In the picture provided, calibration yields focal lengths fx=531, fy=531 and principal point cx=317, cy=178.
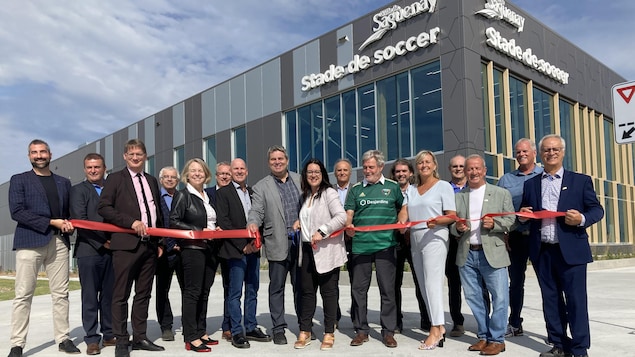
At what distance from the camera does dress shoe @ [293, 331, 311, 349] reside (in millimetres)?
5625

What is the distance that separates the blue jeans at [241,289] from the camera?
5.91 metres

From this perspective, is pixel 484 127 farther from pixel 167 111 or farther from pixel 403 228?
pixel 167 111

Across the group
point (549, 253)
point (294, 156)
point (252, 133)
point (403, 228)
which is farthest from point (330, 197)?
point (252, 133)

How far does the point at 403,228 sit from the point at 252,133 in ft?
61.3

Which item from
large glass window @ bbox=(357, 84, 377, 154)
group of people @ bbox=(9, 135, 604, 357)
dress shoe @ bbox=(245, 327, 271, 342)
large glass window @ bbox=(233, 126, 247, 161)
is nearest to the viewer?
group of people @ bbox=(9, 135, 604, 357)

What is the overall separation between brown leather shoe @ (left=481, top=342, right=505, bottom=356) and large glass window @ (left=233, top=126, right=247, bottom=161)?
19.8 m

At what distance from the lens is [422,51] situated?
1664 centimetres

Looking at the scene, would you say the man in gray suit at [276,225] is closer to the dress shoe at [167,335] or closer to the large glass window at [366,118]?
Result: the dress shoe at [167,335]

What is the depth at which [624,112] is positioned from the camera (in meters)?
6.18

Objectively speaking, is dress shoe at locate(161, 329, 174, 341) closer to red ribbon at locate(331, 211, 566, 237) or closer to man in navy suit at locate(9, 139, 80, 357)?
man in navy suit at locate(9, 139, 80, 357)

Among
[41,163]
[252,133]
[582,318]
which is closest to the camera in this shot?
[582,318]

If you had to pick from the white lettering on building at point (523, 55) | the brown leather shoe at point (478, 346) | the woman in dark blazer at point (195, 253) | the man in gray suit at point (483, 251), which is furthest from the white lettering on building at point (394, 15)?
the brown leather shoe at point (478, 346)

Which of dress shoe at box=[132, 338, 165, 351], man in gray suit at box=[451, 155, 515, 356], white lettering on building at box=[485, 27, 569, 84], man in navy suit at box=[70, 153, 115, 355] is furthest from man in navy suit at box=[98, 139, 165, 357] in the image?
white lettering on building at box=[485, 27, 569, 84]

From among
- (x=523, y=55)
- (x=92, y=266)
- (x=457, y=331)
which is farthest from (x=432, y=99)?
(x=92, y=266)
